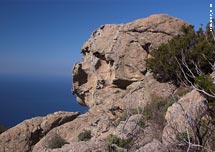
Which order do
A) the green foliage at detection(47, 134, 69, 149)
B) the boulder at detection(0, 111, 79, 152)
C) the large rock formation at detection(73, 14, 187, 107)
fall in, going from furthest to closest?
the large rock formation at detection(73, 14, 187, 107), the boulder at detection(0, 111, 79, 152), the green foliage at detection(47, 134, 69, 149)

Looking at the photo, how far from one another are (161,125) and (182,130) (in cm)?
315

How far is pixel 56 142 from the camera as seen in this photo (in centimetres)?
1705

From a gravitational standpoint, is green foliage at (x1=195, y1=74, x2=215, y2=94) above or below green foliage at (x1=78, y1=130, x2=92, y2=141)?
above

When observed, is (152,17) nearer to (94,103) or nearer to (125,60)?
(125,60)

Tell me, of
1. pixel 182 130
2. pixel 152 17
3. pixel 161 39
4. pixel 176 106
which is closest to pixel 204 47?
pixel 161 39

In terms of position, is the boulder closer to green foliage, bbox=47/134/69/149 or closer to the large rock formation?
green foliage, bbox=47/134/69/149

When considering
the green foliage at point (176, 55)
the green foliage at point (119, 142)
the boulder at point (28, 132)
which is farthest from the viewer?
the boulder at point (28, 132)

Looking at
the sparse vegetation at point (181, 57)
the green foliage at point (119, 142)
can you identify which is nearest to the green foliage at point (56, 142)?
the sparse vegetation at point (181, 57)

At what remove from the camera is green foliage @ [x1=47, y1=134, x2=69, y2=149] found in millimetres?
16609

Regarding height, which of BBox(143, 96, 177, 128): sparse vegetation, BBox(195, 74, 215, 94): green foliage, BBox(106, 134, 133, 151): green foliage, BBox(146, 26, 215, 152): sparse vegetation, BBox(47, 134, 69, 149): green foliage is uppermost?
BBox(146, 26, 215, 152): sparse vegetation

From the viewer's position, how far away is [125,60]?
70.9 feet

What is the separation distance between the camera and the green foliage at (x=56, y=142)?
16.6m

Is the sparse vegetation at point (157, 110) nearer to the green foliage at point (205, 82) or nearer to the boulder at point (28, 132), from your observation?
the green foliage at point (205, 82)

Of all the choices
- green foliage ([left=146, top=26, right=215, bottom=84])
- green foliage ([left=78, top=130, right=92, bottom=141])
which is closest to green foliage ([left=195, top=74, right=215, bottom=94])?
green foliage ([left=146, top=26, right=215, bottom=84])
